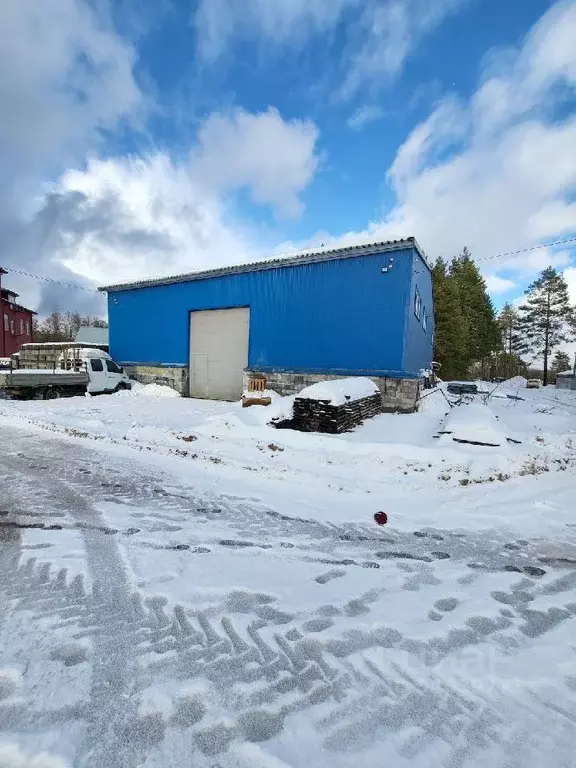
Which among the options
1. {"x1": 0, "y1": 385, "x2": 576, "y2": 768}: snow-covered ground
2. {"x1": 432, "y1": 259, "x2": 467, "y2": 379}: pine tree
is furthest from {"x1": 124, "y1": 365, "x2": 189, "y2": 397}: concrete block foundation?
{"x1": 432, "y1": 259, "x2": 467, "y2": 379}: pine tree

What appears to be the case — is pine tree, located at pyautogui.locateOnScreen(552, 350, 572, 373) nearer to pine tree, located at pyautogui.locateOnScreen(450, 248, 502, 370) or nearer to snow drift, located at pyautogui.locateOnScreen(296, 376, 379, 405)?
pine tree, located at pyautogui.locateOnScreen(450, 248, 502, 370)

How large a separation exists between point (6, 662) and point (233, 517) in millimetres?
2232

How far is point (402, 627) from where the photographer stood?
2373mm

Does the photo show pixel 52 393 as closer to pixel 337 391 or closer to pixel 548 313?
pixel 337 391

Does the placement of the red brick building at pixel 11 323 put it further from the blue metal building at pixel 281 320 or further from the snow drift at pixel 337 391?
the snow drift at pixel 337 391

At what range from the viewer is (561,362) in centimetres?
4709

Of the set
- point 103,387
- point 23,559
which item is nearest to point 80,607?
point 23,559

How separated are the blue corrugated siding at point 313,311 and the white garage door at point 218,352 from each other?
0.40m

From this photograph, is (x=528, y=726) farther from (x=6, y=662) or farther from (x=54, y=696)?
(x=6, y=662)

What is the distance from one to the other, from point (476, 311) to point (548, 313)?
15.1 metres

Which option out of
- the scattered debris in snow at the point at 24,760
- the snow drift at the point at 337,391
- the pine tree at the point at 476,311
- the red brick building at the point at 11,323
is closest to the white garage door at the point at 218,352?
the snow drift at the point at 337,391

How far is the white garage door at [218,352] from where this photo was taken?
49.0 ft

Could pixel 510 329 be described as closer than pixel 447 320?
No

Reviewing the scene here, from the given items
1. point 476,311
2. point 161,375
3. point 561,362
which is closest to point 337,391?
point 161,375
